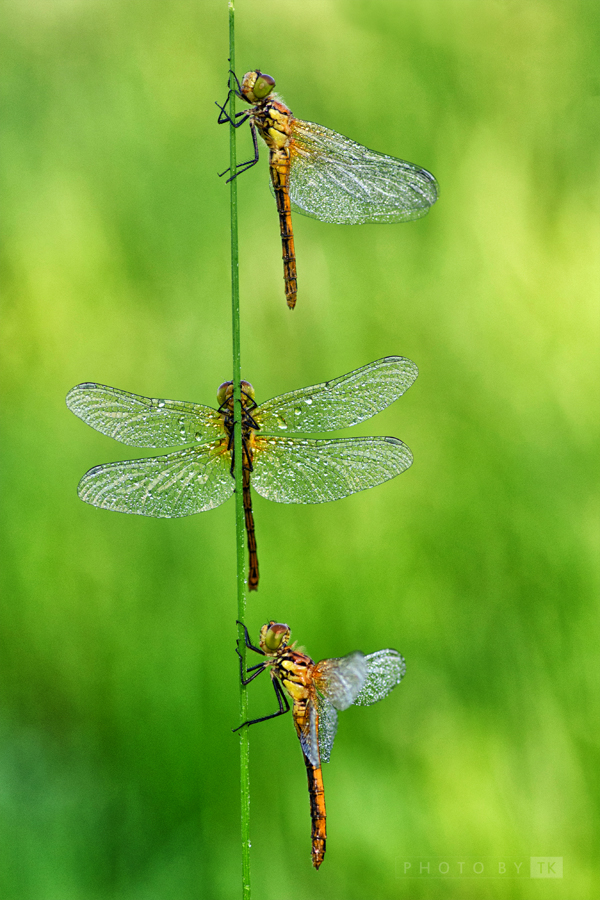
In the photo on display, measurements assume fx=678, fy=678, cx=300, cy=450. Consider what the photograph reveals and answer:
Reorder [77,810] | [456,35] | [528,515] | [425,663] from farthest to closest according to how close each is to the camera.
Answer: [456,35], [528,515], [425,663], [77,810]

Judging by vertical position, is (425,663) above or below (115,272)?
below

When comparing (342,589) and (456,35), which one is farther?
(456,35)

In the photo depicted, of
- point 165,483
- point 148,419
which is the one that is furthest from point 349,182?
point 165,483

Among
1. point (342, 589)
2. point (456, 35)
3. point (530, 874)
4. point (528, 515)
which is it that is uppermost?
point (456, 35)

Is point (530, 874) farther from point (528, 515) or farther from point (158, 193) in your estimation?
point (158, 193)

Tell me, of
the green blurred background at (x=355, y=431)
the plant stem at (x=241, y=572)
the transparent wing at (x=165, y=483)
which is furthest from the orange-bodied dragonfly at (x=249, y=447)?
the green blurred background at (x=355, y=431)

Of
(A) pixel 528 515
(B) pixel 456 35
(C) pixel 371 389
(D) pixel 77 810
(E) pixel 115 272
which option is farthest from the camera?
(B) pixel 456 35

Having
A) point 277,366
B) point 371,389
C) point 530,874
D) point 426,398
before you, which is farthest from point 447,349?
point 530,874

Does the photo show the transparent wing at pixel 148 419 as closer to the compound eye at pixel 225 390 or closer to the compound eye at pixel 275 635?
the compound eye at pixel 225 390
